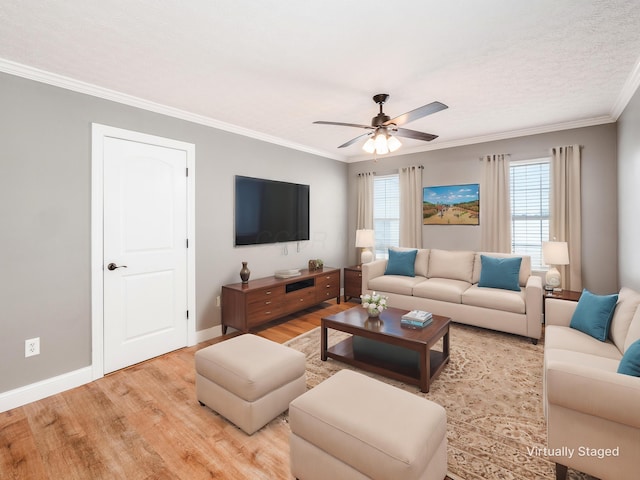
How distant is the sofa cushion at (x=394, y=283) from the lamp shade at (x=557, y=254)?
155 centimetres

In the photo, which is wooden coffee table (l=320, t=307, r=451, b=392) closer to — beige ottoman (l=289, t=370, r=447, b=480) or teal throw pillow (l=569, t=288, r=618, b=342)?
beige ottoman (l=289, t=370, r=447, b=480)

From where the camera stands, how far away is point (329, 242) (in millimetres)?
5645

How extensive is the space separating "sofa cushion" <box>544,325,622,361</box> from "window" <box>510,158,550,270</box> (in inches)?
82.1

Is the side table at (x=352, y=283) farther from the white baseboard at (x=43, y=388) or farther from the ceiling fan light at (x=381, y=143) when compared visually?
the white baseboard at (x=43, y=388)

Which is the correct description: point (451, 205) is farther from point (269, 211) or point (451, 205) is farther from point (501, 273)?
point (269, 211)

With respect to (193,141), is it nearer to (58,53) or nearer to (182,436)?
(58,53)

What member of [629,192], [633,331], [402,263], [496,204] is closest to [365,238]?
[402,263]

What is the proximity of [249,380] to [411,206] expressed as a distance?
412cm

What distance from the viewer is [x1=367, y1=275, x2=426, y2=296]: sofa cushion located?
173 inches

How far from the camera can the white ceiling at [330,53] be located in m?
1.82

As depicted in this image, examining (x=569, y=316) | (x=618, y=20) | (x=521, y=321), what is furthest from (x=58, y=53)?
(x=521, y=321)

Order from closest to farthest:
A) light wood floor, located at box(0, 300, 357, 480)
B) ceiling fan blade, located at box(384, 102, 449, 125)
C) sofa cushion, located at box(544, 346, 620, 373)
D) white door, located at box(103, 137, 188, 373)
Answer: light wood floor, located at box(0, 300, 357, 480) → sofa cushion, located at box(544, 346, 620, 373) → ceiling fan blade, located at box(384, 102, 449, 125) → white door, located at box(103, 137, 188, 373)

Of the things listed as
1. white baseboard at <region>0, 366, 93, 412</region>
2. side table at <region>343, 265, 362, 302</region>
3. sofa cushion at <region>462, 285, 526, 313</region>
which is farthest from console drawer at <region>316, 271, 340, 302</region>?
white baseboard at <region>0, 366, 93, 412</region>

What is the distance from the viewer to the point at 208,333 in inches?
146
